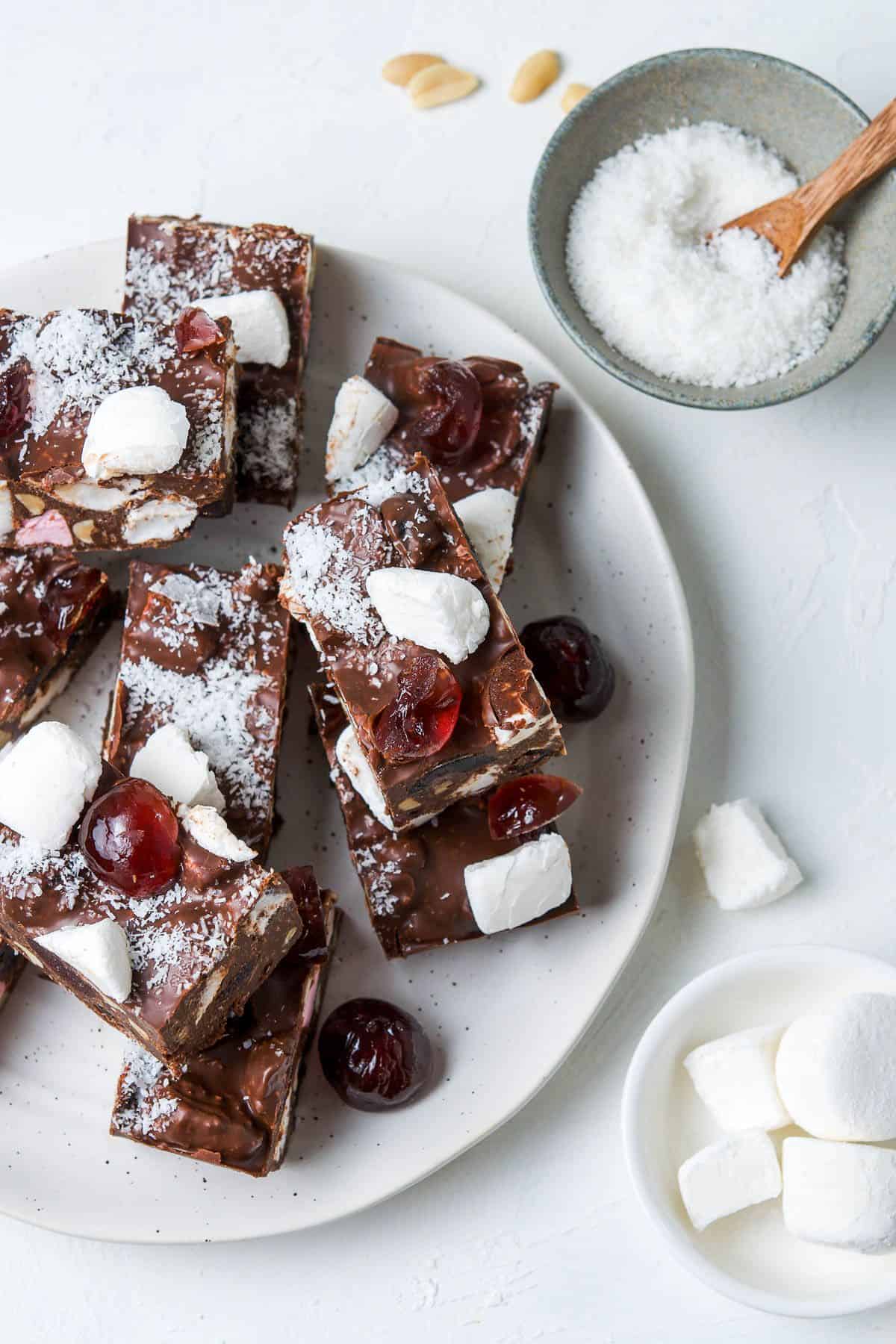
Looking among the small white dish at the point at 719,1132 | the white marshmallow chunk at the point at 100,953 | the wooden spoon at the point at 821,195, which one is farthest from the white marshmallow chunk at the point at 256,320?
the small white dish at the point at 719,1132

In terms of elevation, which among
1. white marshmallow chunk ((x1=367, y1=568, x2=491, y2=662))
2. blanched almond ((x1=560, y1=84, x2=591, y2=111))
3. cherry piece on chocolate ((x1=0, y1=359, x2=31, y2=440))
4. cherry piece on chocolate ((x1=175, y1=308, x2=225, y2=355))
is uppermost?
blanched almond ((x1=560, y1=84, x2=591, y2=111))

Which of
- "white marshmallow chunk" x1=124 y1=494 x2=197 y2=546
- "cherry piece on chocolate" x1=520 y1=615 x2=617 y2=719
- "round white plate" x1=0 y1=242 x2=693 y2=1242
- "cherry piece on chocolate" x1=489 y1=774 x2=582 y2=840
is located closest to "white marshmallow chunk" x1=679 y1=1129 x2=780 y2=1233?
"round white plate" x1=0 y1=242 x2=693 y2=1242

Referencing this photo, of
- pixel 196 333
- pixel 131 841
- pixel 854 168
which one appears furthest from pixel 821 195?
pixel 131 841

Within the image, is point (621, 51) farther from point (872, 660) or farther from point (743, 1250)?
point (743, 1250)

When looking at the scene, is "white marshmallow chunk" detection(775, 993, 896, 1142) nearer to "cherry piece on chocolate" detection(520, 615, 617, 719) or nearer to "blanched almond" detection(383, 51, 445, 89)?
"cherry piece on chocolate" detection(520, 615, 617, 719)

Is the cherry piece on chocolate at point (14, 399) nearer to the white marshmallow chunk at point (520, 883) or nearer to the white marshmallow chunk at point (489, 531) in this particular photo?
the white marshmallow chunk at point (489, 531)
